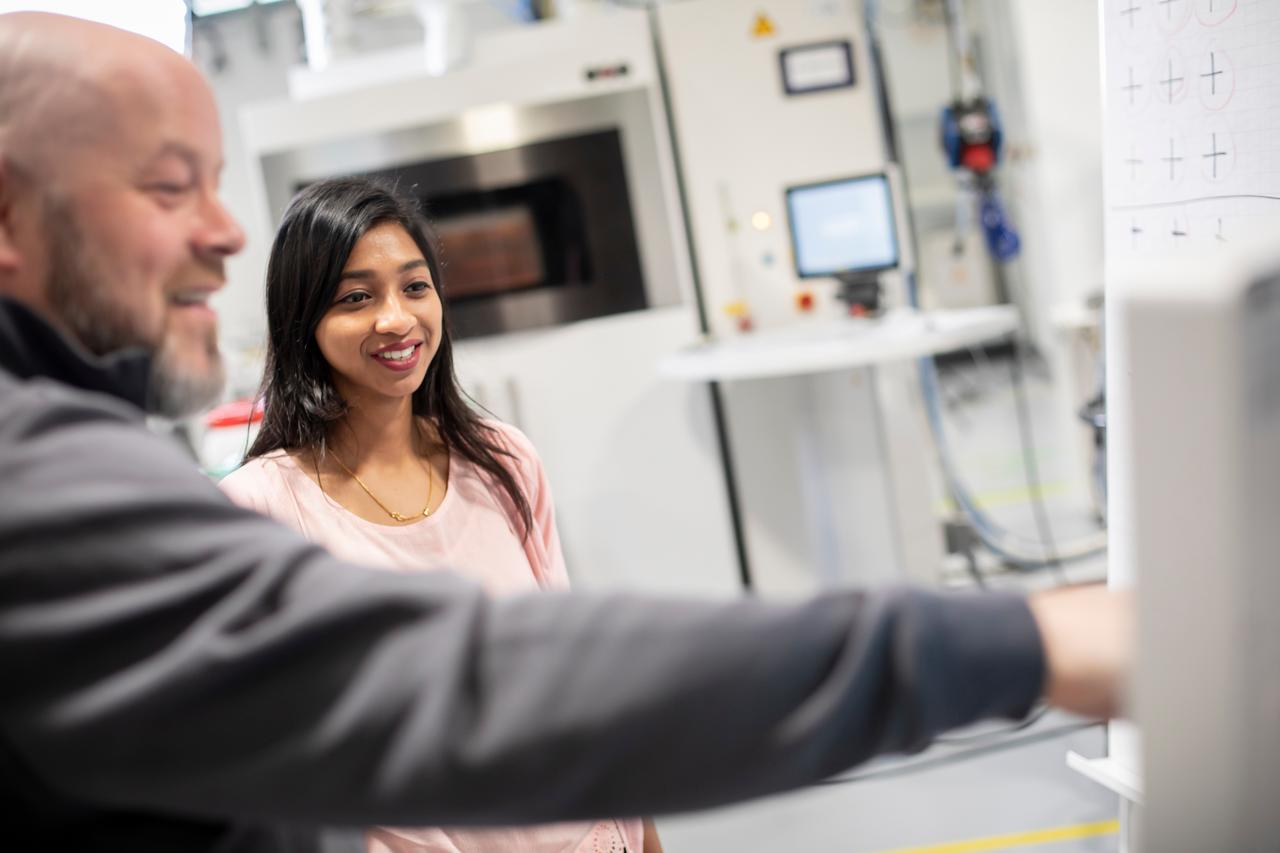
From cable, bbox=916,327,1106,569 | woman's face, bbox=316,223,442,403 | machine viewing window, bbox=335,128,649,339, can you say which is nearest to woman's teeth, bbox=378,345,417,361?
woman's face, bbox=316,223,442,403

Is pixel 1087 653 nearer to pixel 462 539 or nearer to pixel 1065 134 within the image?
pixel 462 539

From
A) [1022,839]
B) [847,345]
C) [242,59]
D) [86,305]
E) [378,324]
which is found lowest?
[1022,839]

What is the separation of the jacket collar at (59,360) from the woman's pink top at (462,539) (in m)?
0.69

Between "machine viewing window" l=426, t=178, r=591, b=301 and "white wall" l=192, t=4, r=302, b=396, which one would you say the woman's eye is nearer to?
"machine viewing window" l=426, t=178, r=591, b=301

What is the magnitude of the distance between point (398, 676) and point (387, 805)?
67mm

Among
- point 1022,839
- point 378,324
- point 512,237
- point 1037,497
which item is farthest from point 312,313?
point 1037,497

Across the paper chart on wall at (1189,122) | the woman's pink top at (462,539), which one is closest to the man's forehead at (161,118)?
the woman's pink top at (462,539)

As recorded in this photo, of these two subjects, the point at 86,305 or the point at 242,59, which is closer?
the point at 86,305

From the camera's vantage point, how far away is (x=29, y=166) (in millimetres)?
619

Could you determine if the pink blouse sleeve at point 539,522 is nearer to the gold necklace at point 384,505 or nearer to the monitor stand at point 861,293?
the gold necklace at point 384,505

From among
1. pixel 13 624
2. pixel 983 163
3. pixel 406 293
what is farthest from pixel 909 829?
pixel 983 163

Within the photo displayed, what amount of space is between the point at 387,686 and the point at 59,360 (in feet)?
0.96

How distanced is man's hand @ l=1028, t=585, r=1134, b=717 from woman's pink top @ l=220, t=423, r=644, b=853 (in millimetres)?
859

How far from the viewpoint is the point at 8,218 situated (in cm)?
63
